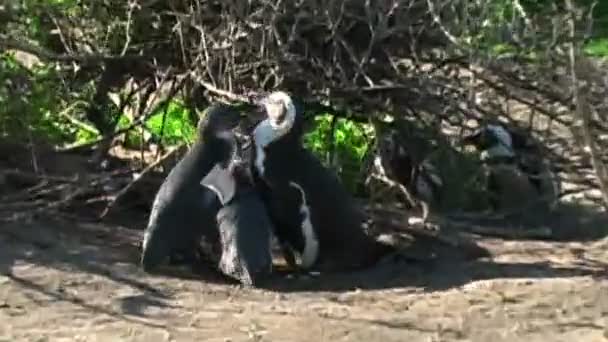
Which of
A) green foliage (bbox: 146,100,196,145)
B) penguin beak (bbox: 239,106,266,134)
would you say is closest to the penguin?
penguin beak (bbox: 239,106,266,134)

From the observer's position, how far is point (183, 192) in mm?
5871

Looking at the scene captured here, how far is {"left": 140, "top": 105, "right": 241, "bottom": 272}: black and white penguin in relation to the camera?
19.0 feet

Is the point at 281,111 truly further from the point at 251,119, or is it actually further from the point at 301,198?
the point at 301,198

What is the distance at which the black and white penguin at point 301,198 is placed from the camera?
588cm

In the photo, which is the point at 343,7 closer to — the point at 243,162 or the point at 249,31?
the point at 249,31

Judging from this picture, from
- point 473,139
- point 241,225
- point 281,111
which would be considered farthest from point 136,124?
point 473,139

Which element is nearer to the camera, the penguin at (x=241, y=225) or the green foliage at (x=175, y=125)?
the penguin at (x=241, y=225)

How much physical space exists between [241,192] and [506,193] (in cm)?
176

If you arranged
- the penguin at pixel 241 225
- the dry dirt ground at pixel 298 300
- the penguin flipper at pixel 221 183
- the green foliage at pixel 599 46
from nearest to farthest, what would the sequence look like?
the dry dirt ground at pixel 298 300 < the penguin at pixel 241 225 < the penguin flipper at pixel 221 183 < the green foliage at pixel 599 46

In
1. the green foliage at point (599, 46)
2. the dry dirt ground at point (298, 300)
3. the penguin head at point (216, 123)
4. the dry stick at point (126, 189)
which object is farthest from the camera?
the green foliage at point (599, 46)

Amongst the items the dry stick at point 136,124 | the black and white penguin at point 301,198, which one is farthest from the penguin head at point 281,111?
the dry stick at point 136,124

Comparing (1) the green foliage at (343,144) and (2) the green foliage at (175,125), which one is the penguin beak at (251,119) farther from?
(2) the green foliage at (175,125)

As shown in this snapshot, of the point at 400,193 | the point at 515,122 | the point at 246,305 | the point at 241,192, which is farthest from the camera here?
the point at 400,193

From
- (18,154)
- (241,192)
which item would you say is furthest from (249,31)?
(18,154)
